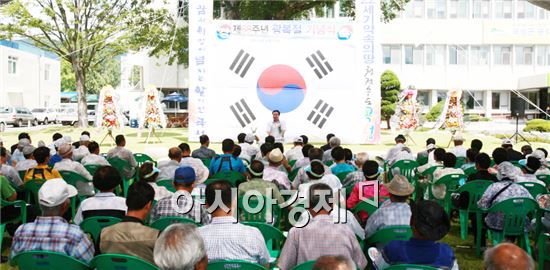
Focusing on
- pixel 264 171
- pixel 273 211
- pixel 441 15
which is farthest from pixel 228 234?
pixel 441 15

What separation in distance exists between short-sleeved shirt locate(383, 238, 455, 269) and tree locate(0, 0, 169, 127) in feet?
77.9

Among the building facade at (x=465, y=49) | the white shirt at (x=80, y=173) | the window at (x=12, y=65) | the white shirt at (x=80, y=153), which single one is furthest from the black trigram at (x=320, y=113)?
the window at (x=12, y=65)

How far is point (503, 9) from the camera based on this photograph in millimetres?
39812

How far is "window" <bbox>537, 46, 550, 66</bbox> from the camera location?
3939 centimetres

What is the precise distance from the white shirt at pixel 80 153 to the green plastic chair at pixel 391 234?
16.9 ft

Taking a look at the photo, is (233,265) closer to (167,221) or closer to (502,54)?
(167,221)

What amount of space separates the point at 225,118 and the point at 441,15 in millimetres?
27723

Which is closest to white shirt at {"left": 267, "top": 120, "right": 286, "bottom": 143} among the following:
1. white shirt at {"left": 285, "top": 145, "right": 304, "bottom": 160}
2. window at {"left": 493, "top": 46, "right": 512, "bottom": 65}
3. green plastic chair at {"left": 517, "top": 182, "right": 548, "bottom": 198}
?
white shirt at {"left": 285, "top": 145, "right": 304, "bottom": 160}

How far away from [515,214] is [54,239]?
3.61m

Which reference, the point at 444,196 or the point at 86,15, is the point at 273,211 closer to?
the point at 444,196

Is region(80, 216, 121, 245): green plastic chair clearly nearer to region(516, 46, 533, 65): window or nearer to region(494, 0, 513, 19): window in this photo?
region(516, 46, 533, 65): window

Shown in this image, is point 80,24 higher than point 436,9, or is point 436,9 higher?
point 436,9

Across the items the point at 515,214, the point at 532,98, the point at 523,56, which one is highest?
the point at 523,56

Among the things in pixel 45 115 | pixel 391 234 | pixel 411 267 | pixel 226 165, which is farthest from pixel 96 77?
pixel 411 267
